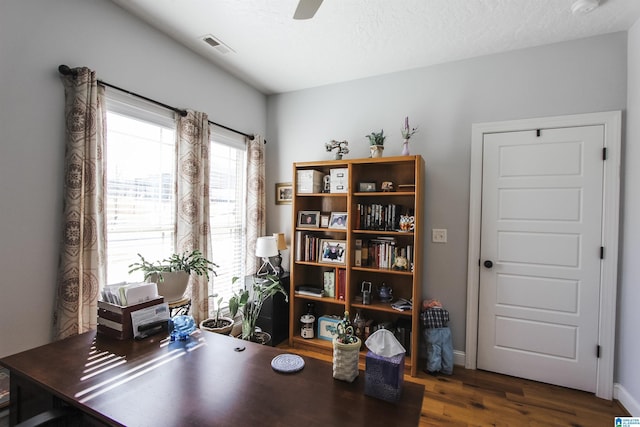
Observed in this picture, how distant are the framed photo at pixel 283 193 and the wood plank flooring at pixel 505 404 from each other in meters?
2.15

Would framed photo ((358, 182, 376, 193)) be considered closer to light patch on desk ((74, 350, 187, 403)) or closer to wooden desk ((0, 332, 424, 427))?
wooden desk ((0, 332, 424, 427))

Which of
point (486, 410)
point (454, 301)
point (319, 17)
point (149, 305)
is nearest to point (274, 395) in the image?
point (149, 305)

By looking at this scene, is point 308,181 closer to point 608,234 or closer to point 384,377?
point 384,377

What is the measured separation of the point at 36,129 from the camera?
1.66 m

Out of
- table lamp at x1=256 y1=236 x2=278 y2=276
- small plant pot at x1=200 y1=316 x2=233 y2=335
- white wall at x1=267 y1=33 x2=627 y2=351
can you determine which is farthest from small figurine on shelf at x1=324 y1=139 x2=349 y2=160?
small plant pot at x1=200 y1=316 x2=233 y2=335

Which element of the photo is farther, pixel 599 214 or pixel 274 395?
pixel 599 214

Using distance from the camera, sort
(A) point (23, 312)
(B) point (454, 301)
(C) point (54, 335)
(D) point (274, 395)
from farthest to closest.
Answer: (B) point (454, 301) < (C) point (54, 335) < (A) point (23, 312) < (D) point (274, 395)

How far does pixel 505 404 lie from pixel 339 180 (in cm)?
218

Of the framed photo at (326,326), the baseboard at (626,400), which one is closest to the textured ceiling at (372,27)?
the framed photo at (326,326)

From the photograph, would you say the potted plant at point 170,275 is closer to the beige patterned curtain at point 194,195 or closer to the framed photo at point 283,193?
the beige patterned curtain at point 194,195

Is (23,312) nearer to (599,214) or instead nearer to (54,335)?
(54,335)

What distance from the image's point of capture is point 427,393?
2232mm

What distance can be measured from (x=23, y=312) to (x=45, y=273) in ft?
0.73

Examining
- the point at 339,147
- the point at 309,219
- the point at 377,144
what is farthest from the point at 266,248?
the point at 377,144
